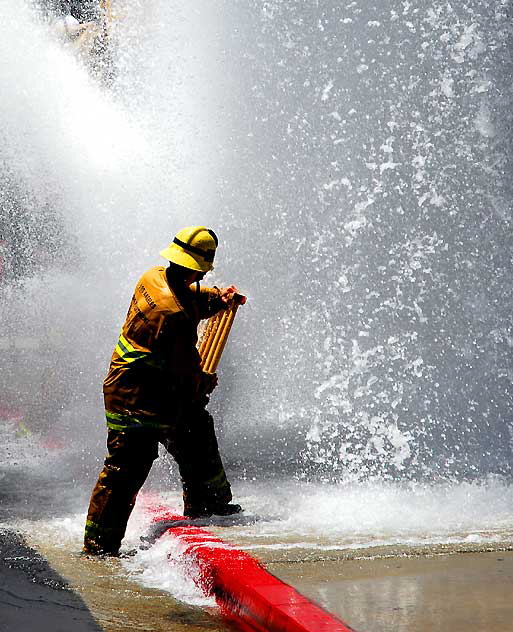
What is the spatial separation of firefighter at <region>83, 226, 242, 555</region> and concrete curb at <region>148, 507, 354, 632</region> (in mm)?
338

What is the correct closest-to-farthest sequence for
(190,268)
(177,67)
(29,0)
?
(190,268), (177,67), (29,0)

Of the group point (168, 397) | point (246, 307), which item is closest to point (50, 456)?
point (246, 307)

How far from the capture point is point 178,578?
4.32m

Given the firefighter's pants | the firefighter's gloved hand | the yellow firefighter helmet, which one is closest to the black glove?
the firefighter's gloved hand

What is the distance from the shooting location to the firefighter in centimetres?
475

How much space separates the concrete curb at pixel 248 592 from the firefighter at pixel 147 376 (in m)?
0.34

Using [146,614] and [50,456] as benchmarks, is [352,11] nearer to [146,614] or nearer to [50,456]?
[50,456]

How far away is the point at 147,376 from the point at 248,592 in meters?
1.38

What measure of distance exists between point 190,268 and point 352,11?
328 cm

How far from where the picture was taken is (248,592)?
372 centimetres

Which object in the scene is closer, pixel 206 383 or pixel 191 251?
pixel 191 251

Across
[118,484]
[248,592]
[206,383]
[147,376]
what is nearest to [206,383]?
[206,383]

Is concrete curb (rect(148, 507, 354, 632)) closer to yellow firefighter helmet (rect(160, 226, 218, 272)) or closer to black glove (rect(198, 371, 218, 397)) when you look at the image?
black glove (rect(198, 371, 218, 397))

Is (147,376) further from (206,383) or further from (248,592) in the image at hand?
(248,592)
